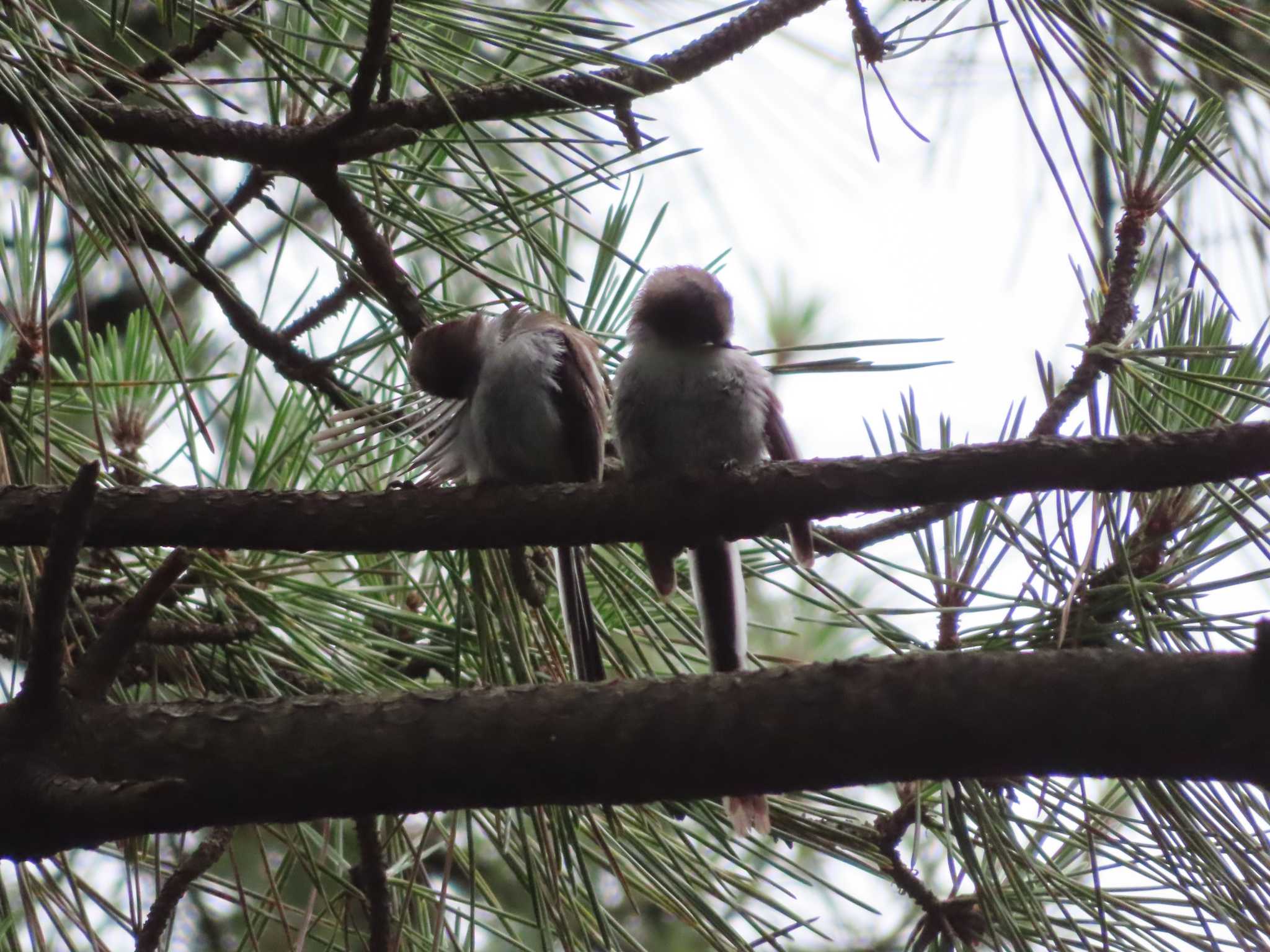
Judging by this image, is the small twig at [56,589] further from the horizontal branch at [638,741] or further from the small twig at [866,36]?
the small twig at [866,36]

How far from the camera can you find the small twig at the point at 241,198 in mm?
1688

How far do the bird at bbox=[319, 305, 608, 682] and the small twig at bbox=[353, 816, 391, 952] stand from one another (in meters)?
0.68

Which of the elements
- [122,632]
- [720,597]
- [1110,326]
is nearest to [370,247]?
[122,632]

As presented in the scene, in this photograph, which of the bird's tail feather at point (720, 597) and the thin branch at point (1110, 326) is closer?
the thin branch at point (1110, 326)

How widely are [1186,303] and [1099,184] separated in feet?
1.67

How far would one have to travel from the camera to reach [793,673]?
113 cm

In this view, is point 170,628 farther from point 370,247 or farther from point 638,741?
point 638,741

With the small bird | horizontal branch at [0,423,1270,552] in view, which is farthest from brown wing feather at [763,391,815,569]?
horizontal branch at [0,423,1270,552]

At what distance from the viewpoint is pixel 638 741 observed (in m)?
1.11

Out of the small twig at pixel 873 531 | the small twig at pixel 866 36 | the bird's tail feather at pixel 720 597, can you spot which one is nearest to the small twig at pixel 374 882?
the bird's tail feather at pixel 720 597

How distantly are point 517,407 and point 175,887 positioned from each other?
3.05ft

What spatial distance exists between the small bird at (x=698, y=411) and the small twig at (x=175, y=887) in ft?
2.30

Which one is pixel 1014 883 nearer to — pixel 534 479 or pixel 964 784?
pixel 964 784

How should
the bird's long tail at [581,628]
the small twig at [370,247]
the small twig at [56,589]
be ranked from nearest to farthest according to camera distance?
the small twig at [56,589], the small twig at [370,247], the bird's long tail at [581,628]
